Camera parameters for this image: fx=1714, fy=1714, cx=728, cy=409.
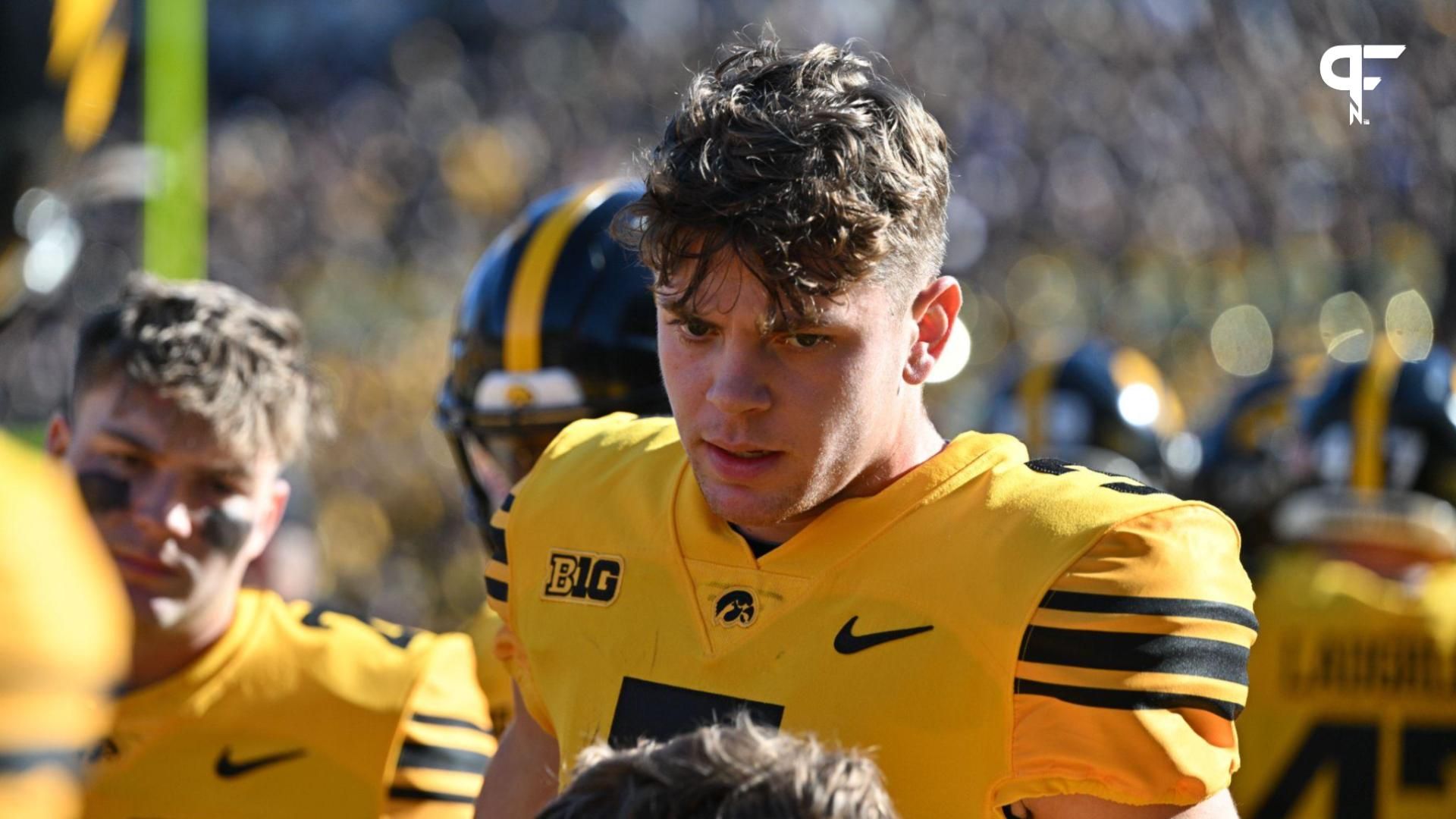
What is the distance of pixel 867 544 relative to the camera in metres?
1.88

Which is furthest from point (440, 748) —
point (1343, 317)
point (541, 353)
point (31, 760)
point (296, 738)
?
point (1343, 317)

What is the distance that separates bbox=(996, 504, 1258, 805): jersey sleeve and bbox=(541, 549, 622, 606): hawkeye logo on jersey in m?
0.55

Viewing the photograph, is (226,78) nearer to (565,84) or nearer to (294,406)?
(565,84)

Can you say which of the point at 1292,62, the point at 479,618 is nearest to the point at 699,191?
the point at 479,618

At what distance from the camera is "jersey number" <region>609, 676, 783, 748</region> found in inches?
71.3

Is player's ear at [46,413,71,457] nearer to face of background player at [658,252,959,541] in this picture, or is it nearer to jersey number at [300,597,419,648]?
jersey number at [300,597,419,648]

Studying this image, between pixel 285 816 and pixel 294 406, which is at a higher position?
pixel 294 406

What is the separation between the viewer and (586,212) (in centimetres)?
321

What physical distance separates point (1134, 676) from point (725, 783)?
0.55 metres

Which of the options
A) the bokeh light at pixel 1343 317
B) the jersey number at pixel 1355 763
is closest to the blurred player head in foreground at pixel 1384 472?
the jersey number at pixel 1355 763

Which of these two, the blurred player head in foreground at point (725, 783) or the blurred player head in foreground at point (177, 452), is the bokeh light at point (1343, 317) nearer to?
the blurred player head in foreground at point (177, 452)

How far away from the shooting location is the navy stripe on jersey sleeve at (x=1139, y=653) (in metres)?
1.66

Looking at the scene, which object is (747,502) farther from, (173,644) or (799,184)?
(173,644)

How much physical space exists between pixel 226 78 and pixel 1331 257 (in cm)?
825
